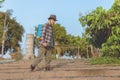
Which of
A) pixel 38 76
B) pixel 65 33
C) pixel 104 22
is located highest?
pixel 65 33

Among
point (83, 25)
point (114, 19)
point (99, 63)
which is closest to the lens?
point (99, 63)

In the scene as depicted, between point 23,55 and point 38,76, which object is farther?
point 23,55

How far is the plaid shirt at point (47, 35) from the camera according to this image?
32.1 feet

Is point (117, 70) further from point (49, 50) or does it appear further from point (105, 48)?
point (105, 48)

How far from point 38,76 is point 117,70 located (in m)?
2.15

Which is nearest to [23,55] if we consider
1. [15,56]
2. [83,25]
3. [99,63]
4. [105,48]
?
[15,56]

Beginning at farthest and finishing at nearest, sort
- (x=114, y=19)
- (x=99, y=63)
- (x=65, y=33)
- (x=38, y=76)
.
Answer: (x=65, y=33) < (x=114, y=19) < (x=99, y=63) < (x=38, y=76)

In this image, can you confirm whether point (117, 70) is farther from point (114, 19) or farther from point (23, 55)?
point (23, 55)

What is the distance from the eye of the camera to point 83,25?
15.8 m

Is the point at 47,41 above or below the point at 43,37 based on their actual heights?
below

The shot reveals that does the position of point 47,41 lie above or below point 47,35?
below

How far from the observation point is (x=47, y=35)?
983 cm

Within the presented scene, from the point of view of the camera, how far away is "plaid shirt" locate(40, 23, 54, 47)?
9.78 m

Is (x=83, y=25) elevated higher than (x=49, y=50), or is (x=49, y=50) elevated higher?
(x=83, y=25)
